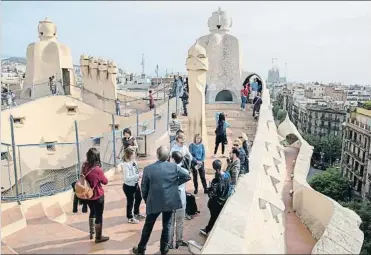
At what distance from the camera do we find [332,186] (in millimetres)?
31922

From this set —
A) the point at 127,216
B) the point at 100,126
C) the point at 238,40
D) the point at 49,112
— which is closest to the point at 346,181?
the point at 238,40

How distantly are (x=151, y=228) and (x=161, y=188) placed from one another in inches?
21.1

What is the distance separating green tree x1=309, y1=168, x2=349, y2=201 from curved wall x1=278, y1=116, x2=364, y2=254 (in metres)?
26.8

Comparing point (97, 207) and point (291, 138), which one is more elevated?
point (97, 207)

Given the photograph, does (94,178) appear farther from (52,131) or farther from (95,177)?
(52,131)

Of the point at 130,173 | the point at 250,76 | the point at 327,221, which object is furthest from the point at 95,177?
the point at 250,76

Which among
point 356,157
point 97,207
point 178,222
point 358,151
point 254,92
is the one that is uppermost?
point 254,92

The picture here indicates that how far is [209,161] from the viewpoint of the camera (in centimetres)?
938

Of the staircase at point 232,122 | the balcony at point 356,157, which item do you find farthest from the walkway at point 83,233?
the balcony at point 356,157

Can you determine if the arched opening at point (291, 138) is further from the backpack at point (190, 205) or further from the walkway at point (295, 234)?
the backpack at point (190, 205)

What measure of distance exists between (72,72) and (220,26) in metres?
8.75

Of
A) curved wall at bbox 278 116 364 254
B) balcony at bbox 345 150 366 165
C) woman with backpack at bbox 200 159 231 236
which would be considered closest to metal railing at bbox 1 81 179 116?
Answer: curved wall at bbox 278 116 364 254

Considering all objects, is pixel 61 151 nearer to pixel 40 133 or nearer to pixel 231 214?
pixel 40 133

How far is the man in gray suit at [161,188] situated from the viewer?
4.31 meters
